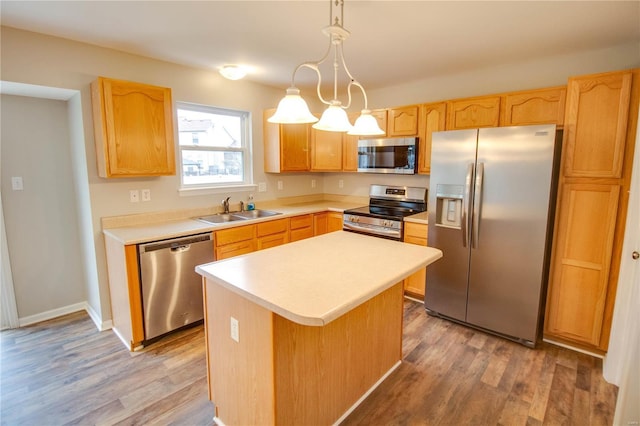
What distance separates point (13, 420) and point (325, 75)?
3570 millimetres

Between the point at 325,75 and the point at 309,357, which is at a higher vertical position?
the point at 325,75

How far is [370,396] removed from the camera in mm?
2043

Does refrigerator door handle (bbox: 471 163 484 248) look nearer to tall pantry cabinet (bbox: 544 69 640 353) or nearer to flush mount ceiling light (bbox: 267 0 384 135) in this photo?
tall pantry cabinet (bbox: 544 69 640 353)

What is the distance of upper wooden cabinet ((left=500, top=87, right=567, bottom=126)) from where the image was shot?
2641 mm

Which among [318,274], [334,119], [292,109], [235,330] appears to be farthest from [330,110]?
[235,330]

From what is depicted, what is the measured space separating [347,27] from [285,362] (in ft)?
7.11

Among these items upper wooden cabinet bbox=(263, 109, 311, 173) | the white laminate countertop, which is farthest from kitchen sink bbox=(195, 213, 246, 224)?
the white laminate countertop

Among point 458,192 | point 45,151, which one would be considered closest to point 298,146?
point 458,192

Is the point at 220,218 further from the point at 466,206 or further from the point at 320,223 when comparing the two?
the point at 466,206

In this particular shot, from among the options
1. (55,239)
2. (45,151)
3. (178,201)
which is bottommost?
(55,239)

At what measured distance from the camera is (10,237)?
2.76 metres

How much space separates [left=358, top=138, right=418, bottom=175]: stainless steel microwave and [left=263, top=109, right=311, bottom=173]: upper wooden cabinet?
73cm

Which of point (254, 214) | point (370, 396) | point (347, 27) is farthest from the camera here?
point (254, 214)

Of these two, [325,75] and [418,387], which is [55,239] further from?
[418,387]
